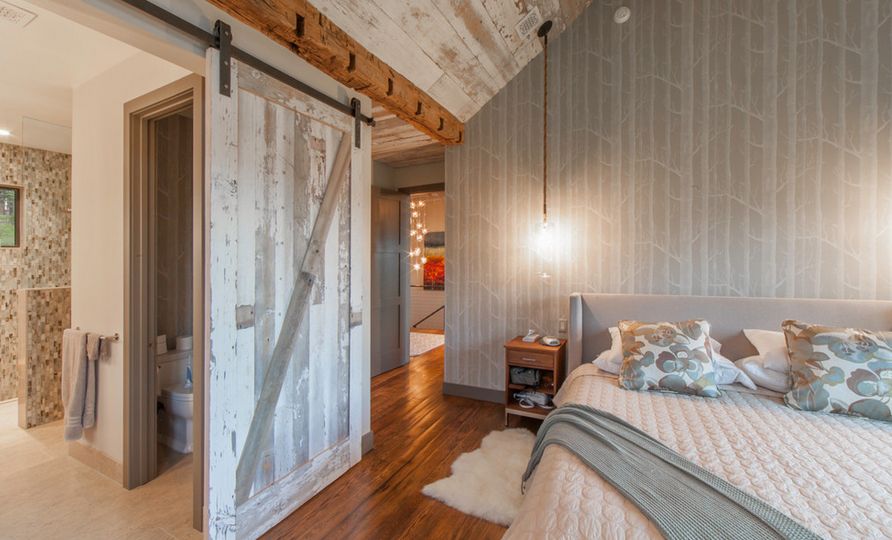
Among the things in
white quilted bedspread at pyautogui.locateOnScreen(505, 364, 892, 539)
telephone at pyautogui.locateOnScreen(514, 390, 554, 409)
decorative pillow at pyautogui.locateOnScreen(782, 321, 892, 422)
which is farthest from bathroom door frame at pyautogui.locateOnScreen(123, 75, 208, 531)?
decorative pillow at pyautogui.locateOnScreen(782, 321, 892, 422)

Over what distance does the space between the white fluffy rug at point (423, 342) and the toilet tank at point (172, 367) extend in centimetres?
308

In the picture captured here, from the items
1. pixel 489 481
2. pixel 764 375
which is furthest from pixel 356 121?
pixel 764 375

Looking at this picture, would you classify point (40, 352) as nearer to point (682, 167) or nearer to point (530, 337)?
point (530, 337)

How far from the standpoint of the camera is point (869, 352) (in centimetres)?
178

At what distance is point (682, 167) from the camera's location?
2758mm

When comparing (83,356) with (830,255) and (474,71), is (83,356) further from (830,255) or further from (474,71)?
(830,255)

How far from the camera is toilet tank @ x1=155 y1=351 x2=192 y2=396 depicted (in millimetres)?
2635

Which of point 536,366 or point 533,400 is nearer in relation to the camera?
point 536,366

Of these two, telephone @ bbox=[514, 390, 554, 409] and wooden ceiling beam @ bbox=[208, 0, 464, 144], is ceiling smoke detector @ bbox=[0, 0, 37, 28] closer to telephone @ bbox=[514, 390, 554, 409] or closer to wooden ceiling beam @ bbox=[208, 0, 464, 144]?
wooden ceiling beam @ bbox=[208, 0, 464, 144]

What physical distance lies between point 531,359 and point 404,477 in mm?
1299

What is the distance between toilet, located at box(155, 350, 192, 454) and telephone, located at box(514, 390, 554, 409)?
8.29 ft

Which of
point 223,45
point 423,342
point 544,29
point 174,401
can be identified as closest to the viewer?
point 223,45

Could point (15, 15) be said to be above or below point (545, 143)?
above

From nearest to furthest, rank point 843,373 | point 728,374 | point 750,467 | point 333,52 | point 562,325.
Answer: point 750,467 → point 843,373 → point 333,52 → point 728,374 → point 562,325
